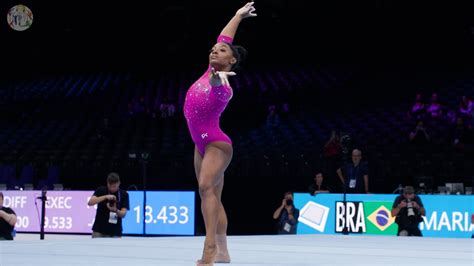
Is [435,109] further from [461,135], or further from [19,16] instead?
[19,16]

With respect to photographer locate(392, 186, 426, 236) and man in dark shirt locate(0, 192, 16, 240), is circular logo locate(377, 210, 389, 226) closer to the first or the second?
photographer locate(392, 186, 426, 236)

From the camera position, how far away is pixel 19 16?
20.1m

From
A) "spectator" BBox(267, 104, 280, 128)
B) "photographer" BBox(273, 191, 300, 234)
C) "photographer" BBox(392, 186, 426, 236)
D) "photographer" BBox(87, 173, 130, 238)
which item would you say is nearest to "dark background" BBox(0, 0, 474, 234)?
"spectator" BBox(267, 104, 280, 128)

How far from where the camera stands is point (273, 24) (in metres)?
22.8

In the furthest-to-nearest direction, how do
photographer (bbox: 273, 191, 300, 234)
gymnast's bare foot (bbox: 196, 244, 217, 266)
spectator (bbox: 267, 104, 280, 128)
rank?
spectator (bbox: 267, 104, 280, 128)
photographer (bbox: 273, 191, 300, 234)
gymnast's bare foot (bbox: 196, 244, 217, 266)

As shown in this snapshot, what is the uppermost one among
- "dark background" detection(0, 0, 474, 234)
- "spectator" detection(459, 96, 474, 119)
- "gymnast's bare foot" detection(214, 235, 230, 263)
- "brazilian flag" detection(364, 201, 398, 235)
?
"dark background" detection(0, 0, 474, 234)

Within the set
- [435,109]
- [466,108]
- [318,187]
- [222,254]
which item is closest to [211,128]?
[222,254]

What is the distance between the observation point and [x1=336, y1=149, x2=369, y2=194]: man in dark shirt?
35.9ft

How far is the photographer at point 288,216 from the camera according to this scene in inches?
427

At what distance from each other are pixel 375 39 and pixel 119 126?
282 inches

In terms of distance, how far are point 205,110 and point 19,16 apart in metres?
16.7

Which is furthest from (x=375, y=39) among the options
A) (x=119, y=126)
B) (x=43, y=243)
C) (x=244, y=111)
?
(x=43, y=243)

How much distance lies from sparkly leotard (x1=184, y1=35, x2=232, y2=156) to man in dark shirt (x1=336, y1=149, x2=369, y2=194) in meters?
Result: 6.60

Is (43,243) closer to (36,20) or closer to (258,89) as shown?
(258,89)
